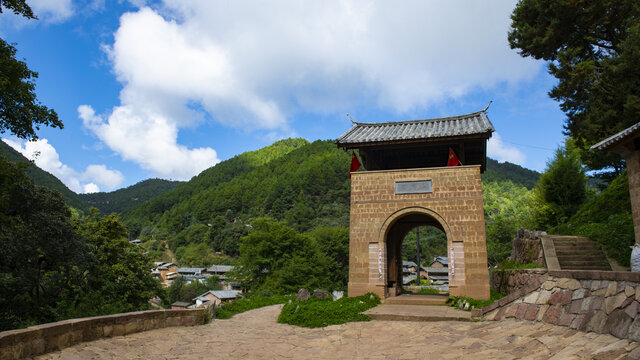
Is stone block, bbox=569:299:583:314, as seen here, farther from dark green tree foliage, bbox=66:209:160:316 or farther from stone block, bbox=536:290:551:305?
dark green tree foliage, bbox=66:209:160:316

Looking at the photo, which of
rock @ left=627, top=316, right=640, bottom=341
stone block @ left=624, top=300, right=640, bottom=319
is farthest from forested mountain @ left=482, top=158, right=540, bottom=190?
rock @ left=627, top=316, right=640, bottom=341

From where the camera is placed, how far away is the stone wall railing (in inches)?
159

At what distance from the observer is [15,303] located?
12.5 m

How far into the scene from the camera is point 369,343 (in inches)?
278

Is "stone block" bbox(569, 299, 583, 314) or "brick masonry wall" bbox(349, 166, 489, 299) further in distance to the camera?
"brick masonry wall" bbox(349, 166, 489, 299)

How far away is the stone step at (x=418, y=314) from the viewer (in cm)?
888

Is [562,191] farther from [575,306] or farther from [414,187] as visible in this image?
[575,306]

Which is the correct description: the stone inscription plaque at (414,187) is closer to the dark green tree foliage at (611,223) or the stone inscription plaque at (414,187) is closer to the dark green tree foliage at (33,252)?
the dark green tree foliage at (611,223)

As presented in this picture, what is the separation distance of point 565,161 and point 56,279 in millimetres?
24953

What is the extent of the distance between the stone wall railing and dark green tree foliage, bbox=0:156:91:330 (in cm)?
529

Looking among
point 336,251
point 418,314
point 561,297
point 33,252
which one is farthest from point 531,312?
point 336,251

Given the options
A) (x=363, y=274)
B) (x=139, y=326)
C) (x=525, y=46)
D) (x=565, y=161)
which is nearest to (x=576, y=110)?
(x=525, y=46)

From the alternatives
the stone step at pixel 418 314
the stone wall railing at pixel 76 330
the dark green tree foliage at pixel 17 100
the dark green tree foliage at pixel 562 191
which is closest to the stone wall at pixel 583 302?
the stone step at pixel 418 314

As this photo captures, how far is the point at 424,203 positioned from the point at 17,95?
11.0m
